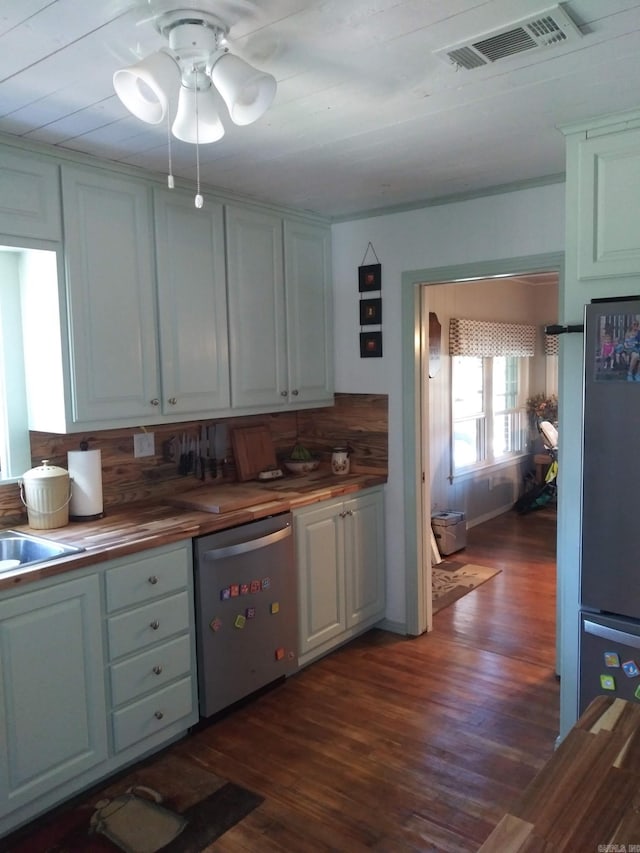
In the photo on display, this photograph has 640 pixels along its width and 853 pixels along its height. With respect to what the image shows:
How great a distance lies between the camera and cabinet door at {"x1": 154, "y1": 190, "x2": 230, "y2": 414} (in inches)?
112

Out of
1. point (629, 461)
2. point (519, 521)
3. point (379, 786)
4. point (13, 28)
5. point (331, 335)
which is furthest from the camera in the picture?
point (519, 521)

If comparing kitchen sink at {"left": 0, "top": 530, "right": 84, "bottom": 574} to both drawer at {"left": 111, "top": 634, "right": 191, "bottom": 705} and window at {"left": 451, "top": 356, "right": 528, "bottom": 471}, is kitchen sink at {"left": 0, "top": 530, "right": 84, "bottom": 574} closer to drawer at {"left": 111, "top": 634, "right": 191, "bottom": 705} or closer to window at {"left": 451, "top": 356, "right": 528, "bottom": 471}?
drawer at {"left": 111, "top": 634, "right": 191, "bottom": 705}

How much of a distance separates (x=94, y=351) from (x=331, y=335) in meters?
1.54

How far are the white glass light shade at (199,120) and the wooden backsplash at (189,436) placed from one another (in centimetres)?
147

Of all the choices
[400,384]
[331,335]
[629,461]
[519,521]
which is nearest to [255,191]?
[331,335]

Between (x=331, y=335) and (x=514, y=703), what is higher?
(x=331, y=335)

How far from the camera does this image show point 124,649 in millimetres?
2410

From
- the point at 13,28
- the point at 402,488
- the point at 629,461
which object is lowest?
the point at 402,488

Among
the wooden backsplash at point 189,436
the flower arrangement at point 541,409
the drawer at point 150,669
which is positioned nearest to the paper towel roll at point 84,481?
the wooden backsplash at point 189,436

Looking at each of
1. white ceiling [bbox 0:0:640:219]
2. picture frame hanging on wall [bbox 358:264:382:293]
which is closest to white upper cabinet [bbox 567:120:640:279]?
white ceiling [bbox 0:0:640:219]

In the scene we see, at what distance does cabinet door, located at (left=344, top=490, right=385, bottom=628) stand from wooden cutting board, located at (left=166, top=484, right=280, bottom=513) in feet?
1.80

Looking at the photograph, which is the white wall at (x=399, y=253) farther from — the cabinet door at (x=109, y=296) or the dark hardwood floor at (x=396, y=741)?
the cabinet door at (x=109, y=296)

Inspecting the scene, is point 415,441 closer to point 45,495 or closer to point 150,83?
point 45,495

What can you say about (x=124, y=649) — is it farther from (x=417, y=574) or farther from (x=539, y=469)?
(x=539, y=469)
